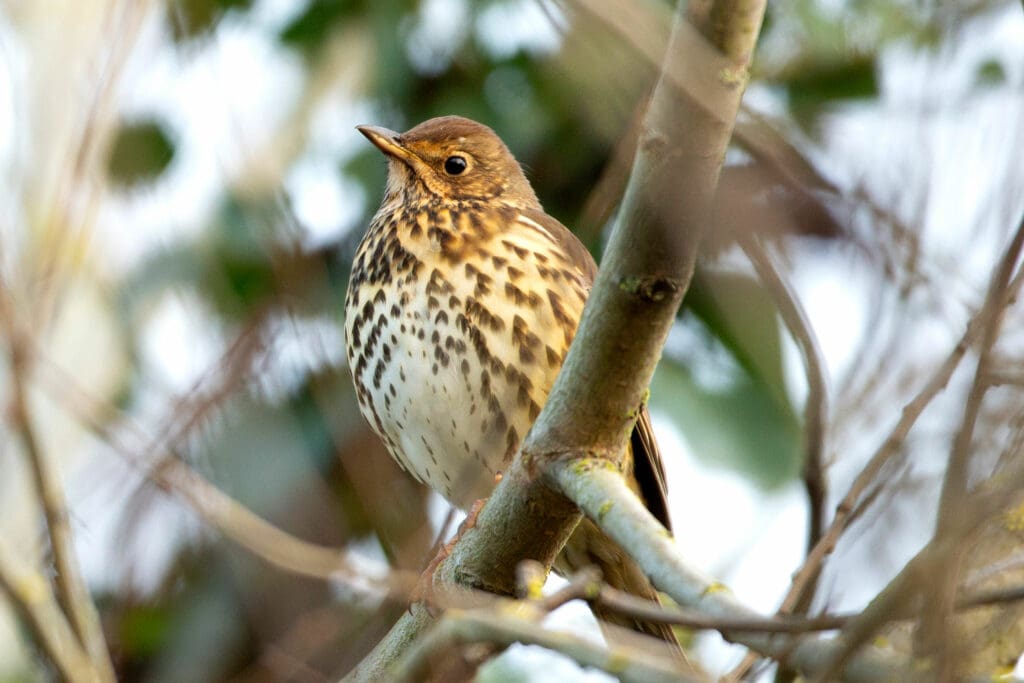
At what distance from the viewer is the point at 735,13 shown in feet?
6.70

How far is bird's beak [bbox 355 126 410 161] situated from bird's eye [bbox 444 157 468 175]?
5.2 inches

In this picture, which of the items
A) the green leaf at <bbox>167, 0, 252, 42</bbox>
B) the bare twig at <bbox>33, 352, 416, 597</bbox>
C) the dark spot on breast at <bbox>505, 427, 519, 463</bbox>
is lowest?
the bare twig at <bbox>33, 352, 416, 597</bbox>

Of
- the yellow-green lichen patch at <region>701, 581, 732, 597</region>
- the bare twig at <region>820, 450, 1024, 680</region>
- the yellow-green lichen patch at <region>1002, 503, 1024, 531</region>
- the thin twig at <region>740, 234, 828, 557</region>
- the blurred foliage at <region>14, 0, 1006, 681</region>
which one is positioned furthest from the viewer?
the blurred foliage at <region>14, 0, 1006, 681</region>

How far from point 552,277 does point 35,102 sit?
7.73ft

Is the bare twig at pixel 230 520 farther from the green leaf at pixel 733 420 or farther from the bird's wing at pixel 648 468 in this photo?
the green leaf at pixel 733 420

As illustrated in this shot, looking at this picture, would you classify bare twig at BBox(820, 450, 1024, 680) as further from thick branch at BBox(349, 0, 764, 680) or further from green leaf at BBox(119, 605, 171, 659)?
green leaf at BBox(119, 605, 171, 659)

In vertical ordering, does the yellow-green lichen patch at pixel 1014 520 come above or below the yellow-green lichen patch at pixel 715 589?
above

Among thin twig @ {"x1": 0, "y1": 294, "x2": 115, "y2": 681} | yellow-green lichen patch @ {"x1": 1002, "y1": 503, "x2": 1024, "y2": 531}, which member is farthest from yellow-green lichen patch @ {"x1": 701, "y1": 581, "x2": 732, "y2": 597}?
thin twig @ {"x1": 0, "y1": 294, "x2": 115, "y2": 681}

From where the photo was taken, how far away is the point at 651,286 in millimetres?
2422

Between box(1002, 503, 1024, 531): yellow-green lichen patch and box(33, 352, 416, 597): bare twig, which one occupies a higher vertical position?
box(1002, 503, 1024, 531): yellow-green lichen patch

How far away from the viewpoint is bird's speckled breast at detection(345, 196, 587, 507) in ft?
12.2

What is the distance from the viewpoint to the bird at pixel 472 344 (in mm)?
3732

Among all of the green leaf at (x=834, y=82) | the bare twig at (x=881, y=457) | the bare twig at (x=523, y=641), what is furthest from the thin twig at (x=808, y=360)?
the green leaf at (x=834, y=82)

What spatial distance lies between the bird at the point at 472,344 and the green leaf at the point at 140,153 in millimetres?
1545
